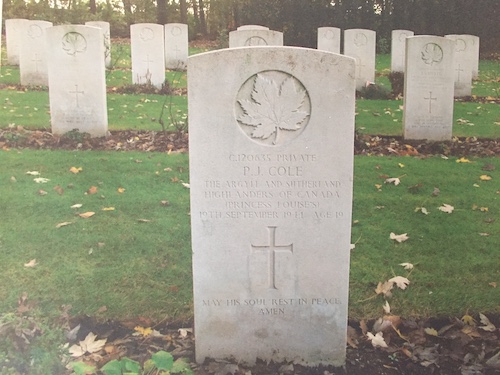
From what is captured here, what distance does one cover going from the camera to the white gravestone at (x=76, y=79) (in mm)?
8812

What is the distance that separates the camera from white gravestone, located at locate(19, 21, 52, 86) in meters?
13.6

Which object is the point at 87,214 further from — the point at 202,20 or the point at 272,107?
the point at 202,20

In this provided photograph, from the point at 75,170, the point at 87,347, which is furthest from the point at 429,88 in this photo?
the point at 87,347

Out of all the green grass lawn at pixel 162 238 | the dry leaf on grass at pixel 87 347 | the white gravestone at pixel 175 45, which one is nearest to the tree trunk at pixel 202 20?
the white gravestone at pixel 175 45

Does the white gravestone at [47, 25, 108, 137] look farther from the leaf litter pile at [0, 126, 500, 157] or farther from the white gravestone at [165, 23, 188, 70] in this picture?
the white gravestone at [165, 23, 188, 70]

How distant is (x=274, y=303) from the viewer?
11.2ft

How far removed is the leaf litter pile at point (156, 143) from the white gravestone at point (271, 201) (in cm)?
500

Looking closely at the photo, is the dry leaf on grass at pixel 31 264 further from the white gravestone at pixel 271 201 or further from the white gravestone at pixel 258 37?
the white gravestone at pixel 258 37

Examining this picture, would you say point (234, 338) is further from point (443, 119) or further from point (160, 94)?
point (160, 94)

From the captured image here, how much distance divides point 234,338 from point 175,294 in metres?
0.96

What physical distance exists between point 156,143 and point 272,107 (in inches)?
219

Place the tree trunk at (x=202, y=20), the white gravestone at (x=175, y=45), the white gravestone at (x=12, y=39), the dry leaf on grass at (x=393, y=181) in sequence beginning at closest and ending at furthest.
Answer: the dry leaf on grass at (x=393, y=181) → the white gravestone at (x=12, y=39) → the white gravestone at (x=175, y=45) → the tree trunk at (x=202, y=20)

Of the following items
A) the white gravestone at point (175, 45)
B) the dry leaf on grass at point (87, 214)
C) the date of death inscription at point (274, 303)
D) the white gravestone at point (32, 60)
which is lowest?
the date of death inscription at point (274, 303)

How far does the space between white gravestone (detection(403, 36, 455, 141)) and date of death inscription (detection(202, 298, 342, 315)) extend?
6402mm
